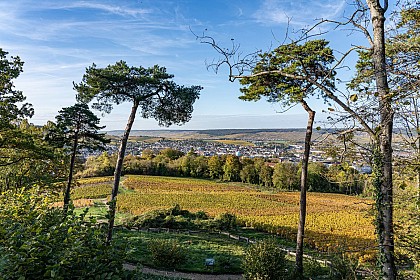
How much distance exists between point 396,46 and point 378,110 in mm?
903

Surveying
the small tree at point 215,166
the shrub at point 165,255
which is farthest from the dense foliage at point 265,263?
the small tree at point 215,166

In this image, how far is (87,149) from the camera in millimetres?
16703

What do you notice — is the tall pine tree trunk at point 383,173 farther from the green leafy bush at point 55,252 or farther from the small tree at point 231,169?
the small tree at point 231,169

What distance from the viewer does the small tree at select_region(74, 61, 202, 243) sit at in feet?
36.4

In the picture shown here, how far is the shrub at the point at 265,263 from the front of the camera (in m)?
9.11

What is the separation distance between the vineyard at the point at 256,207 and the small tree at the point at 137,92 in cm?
1241

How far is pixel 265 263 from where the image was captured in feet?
30.1

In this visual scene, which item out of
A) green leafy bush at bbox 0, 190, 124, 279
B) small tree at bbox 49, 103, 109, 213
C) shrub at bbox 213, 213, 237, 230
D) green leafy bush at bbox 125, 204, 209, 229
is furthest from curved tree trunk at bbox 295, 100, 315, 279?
green leafy bush at bbox 125, 204, 209, 229

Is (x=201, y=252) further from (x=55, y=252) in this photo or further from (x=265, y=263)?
(x=55, y=252)

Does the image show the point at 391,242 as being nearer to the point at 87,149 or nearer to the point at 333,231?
the point at 87,149

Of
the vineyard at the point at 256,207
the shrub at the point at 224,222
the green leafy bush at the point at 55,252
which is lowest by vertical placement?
the vineyard at the point at 256,207

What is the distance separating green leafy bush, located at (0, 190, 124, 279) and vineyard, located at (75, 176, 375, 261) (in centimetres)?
1760

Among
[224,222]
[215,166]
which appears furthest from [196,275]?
[215,166]

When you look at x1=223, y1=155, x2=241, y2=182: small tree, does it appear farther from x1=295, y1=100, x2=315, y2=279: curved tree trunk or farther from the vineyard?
x1=295, y1=100, x2=315, y2=279: curved tree trunk
